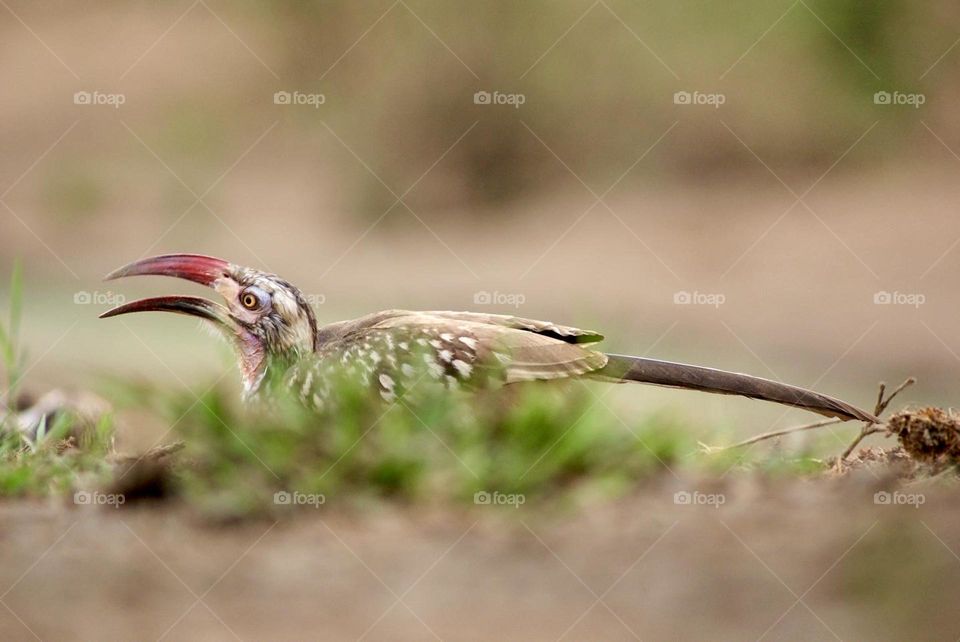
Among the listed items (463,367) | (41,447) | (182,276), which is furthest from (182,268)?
(463,367)

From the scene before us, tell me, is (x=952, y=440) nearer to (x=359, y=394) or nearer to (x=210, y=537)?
(x=359, y=394)

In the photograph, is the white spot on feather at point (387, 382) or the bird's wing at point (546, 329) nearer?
the white spot on feather at point (387, 382)

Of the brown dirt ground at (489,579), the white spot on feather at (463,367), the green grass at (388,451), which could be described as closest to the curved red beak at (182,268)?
the green grass at (388,451)

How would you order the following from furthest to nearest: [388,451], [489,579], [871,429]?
[871,429] → [388,451] → [489,579]

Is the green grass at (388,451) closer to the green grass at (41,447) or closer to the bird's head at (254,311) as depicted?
the green grass at (41,447)

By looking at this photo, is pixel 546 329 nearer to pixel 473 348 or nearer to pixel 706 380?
pixel 473 348

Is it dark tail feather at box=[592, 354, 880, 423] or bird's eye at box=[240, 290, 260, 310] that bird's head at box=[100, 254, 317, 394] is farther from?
dark tail feather at box=[592, 354, 880, 423]

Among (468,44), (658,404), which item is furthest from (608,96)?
(658,404)

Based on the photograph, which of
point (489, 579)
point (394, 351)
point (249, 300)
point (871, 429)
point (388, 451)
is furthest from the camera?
point (249, 300)
